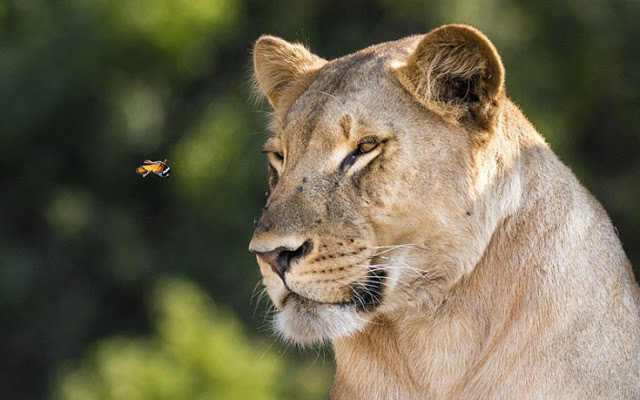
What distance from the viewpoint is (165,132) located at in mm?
13469

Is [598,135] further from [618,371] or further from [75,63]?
[618,371]

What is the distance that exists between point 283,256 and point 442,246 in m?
0.46

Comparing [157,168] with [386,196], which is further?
[157,168]

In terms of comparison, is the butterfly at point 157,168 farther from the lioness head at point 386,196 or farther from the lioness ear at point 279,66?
the lioness head at point 386,196

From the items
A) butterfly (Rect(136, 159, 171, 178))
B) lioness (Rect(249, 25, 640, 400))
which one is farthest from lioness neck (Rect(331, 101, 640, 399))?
butterfly (Rect(136, 159, 171, 178))

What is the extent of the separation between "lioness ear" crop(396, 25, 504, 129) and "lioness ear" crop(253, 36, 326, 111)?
2.22 feet

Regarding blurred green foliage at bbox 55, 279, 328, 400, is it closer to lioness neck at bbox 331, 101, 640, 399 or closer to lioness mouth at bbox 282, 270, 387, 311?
lioness neck at bbox 331, 101, 640, 399

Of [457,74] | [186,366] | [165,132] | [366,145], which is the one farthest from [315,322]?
[165,132]

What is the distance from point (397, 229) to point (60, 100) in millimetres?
10071

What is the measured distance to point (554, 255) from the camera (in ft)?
13.1

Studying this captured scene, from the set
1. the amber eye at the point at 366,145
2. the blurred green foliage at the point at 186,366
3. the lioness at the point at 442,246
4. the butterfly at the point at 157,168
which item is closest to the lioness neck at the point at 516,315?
the lioness at the point at 442,246

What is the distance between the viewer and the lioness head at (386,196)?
151 inches

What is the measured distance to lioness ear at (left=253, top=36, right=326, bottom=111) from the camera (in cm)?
466

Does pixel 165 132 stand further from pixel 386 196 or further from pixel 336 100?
pixel 386 196
